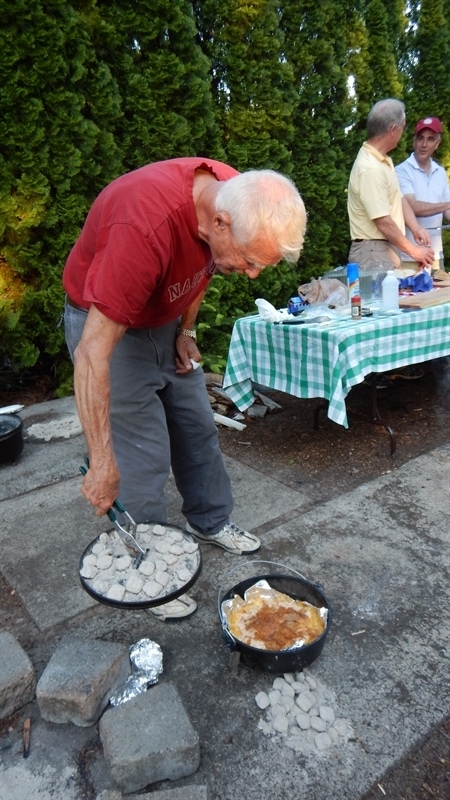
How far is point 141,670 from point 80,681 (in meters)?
0.25

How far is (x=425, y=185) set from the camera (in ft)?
15.5

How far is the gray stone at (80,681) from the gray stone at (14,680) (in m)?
Result: 0.09

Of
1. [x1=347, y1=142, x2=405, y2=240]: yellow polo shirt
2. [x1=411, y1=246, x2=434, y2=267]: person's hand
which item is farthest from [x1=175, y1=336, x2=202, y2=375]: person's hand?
[x1=411, y1=246, x2=434, y2=267]: person's hand

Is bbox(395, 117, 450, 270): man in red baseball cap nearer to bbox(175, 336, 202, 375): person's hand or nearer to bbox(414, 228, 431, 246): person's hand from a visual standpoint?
bbox(414, 228, 431, 246): person's hand

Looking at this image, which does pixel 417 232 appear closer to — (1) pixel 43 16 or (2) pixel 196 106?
(2) pixel 196 106

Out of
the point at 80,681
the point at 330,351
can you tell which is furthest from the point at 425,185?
the point at 80,681

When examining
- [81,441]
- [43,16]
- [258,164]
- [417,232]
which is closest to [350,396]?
[417,232]

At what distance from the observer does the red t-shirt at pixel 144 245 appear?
152 centimetres

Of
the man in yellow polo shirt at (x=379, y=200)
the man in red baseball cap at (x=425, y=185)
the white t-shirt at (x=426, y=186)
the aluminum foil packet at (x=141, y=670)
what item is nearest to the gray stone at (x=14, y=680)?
the aluminum foil packet at (x=141, y=670)

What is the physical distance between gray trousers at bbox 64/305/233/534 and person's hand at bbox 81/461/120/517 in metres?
0.49

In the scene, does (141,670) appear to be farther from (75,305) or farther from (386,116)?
(386,116)

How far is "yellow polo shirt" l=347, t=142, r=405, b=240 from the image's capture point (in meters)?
3.84

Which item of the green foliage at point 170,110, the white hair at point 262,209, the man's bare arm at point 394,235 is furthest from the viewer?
the green foliage at point 170,110

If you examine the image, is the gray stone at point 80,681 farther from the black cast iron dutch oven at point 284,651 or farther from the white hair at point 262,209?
the white hair at point 262,209
